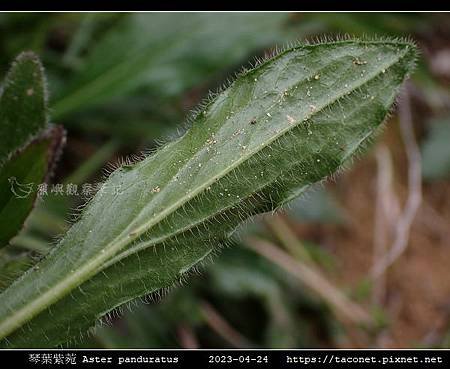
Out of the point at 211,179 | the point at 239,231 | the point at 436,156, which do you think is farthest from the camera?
the point at 436,156

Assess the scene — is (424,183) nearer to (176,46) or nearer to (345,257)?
(345,257)

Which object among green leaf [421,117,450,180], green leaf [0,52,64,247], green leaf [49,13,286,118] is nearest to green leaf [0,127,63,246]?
green leaf [0,52,64,247]

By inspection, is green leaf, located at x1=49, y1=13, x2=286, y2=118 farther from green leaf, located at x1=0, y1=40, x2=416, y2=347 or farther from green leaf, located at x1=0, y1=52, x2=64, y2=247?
green leaf, located at x1=0, y1=40, x2=416, y2=347

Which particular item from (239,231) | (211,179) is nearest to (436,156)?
(239,231)

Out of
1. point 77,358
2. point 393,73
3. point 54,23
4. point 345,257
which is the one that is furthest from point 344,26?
point 77,358

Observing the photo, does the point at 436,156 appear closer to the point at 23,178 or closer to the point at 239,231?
the point at 239,231

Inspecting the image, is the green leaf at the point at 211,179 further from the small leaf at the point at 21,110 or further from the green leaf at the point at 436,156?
the green leaf at the point at 436,156
